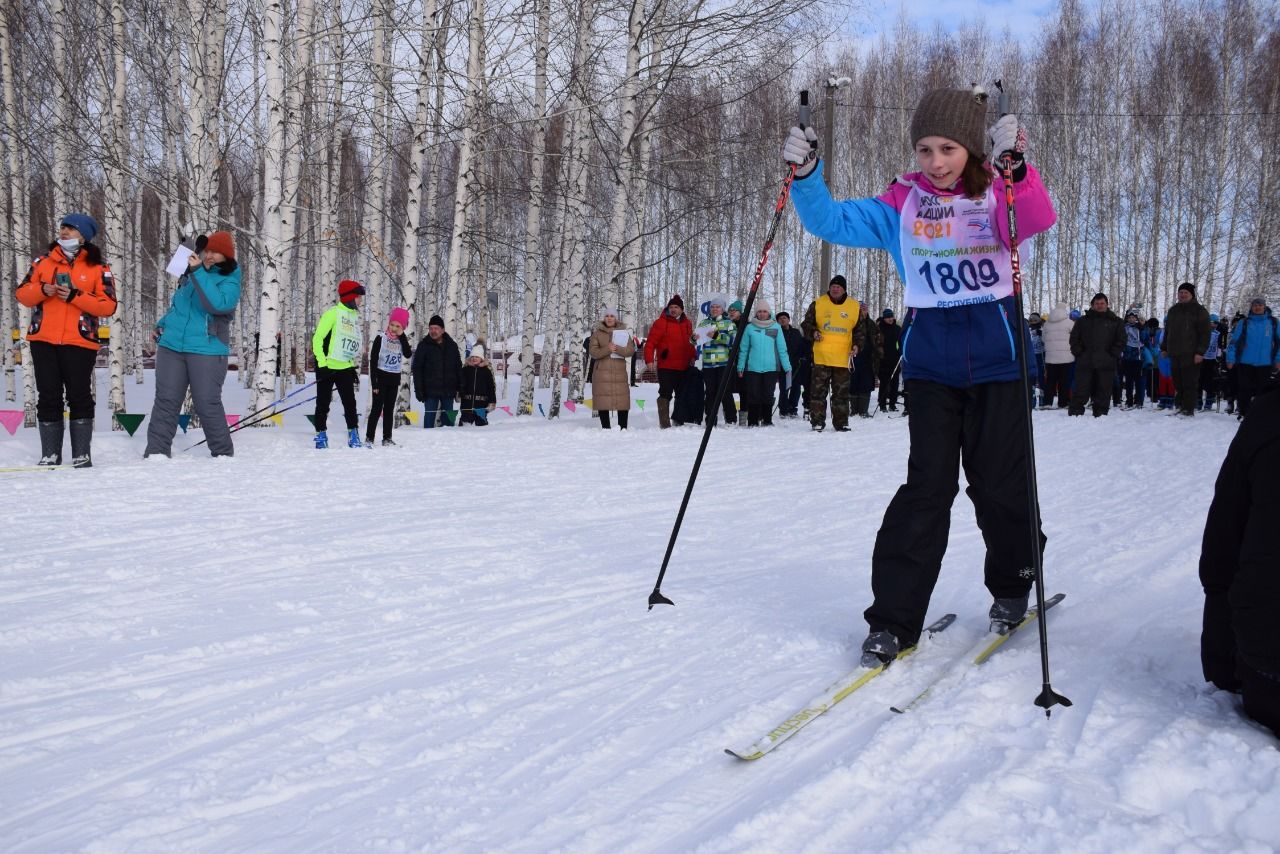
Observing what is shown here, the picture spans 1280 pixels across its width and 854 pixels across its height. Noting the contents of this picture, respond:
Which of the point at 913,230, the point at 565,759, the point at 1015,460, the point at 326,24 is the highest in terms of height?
the point at 326,24

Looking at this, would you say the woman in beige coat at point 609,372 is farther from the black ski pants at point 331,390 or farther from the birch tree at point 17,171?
the birch tree at point 17,171

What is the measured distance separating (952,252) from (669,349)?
941 cm

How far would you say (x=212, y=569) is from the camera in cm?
399

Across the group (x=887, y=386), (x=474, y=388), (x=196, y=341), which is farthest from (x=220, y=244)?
(x=887, y=386)

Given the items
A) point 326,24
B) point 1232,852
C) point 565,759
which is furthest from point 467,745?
point 326,24

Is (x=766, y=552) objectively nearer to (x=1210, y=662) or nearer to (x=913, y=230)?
(x=913, y=230)

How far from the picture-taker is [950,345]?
3.04 metres

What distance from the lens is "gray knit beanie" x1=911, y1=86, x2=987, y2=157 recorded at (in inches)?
115

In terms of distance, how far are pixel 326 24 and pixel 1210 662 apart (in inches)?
728

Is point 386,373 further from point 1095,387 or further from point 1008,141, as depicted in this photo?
point 1095,387

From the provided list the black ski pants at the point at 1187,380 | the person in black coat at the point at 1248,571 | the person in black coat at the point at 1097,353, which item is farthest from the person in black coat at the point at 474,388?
the person in black coat at the point at 1248,571

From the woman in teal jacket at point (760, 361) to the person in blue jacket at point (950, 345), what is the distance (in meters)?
9.49

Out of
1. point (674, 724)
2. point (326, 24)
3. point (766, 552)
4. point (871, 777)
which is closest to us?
point (871, 777)

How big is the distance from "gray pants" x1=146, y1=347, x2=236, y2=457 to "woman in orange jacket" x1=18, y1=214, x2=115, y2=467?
53cm
